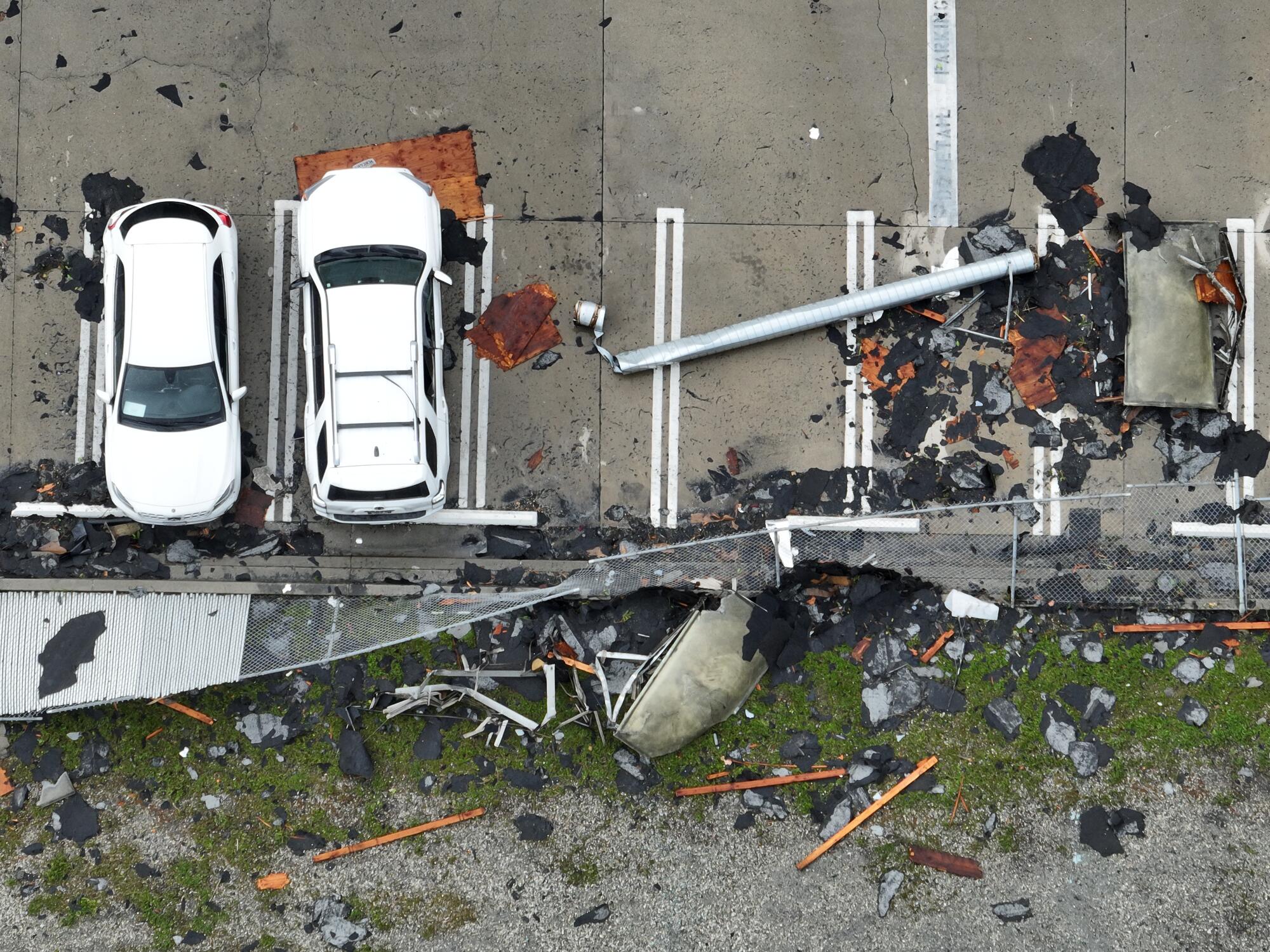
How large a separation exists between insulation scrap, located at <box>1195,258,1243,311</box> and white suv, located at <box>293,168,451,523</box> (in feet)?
26.5

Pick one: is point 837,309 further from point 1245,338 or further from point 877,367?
point 1245,338

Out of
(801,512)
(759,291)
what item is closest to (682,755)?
(801,512)

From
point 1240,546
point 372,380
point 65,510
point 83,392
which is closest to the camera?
point 372,380

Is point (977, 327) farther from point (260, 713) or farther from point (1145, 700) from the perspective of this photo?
point (260, 713)

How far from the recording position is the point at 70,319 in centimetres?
961

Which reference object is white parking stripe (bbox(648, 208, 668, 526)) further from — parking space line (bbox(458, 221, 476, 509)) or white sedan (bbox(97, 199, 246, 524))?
white sedan (bbox(97, 199, 246, 524))

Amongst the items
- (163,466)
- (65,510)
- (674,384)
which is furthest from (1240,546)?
(65,510)

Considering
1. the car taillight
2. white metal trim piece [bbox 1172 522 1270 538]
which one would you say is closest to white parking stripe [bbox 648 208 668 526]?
the car taillight

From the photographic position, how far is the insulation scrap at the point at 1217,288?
30.3ft

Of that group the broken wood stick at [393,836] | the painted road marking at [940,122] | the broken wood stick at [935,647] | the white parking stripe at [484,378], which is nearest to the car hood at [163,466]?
the white parking stripe at [484,378]

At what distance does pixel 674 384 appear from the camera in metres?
9.69

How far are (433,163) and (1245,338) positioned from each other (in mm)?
9116

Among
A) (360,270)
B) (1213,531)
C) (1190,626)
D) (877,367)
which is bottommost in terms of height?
(1190,626)

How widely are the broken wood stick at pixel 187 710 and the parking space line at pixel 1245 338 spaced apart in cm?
1139
